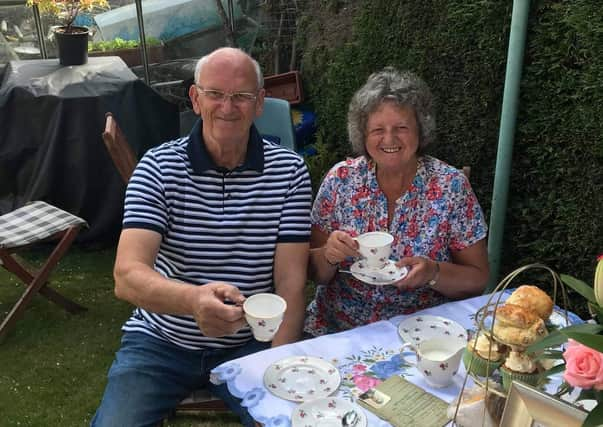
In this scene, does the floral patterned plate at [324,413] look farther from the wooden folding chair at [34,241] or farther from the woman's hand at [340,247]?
the wooden folding chair at [34,241]

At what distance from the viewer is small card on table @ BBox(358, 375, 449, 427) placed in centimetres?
143

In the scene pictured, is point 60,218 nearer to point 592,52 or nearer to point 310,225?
point 310,225

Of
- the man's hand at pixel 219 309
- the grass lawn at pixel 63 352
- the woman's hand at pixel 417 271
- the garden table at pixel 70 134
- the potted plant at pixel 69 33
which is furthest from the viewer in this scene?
the potted plant at pixel 69 33

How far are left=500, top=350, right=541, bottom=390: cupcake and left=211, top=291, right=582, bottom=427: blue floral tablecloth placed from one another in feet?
0.85

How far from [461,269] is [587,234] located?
2.68 feet

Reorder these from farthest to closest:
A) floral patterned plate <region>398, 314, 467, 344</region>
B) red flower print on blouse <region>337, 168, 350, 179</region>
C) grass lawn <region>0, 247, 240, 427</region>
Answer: grass lawn <region>0, 247, 240, 427</region> → red flower print on blouse <region>337, 168, 350, 179</region> → floral patterned plate <region>398, 314, 467, 344</region>

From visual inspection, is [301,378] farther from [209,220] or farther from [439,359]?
[209,220]

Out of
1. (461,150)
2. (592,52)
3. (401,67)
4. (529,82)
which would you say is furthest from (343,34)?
→ (592,52)

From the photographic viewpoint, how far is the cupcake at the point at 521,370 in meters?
1.27

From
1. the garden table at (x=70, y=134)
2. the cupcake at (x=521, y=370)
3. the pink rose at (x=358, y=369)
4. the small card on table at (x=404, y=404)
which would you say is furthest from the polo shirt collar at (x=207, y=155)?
the garden table at (x=70, y=134)

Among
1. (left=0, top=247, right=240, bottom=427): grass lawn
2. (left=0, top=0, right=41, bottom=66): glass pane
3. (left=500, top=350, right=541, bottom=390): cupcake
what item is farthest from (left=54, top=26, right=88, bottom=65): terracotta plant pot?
(left=500, top=350, right=541, bottom=390): cupcake

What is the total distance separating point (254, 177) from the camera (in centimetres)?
227

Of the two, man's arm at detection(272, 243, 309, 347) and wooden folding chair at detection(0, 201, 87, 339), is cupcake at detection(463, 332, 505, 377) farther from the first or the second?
wooden folding chair at detection(0, 201, 87, 339)

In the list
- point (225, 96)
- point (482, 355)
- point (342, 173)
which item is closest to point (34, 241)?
point (225, 96)
